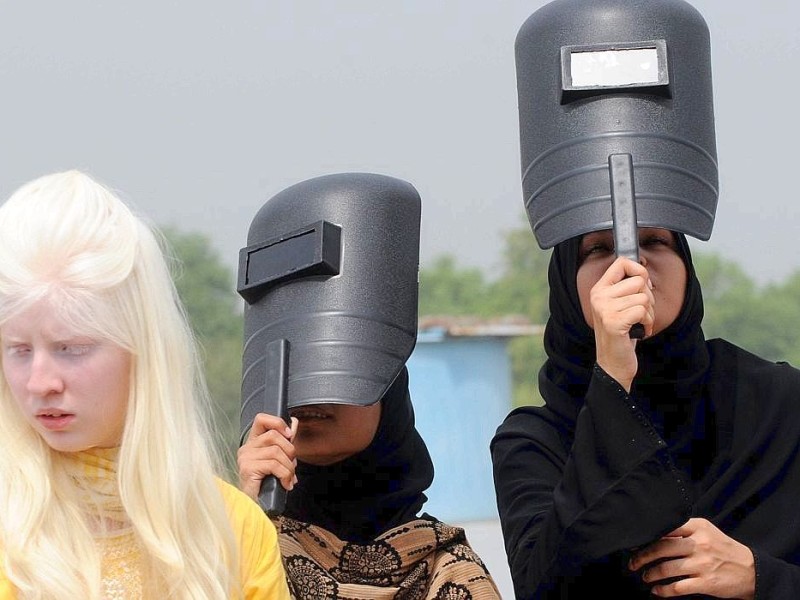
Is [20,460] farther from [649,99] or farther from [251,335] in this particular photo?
[649,99]

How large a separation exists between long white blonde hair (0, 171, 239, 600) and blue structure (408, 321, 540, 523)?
3940 mm

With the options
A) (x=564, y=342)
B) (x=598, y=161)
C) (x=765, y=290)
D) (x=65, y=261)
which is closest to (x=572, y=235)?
(x=598, y=161)

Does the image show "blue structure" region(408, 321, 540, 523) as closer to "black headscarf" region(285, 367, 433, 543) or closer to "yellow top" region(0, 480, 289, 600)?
"black headscarf" region(285, 367, 433, 543)

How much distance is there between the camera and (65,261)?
143 cm

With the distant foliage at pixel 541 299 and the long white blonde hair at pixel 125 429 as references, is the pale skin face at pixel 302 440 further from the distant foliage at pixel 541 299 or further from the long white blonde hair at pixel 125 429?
the distant foliage at pixel 541 299

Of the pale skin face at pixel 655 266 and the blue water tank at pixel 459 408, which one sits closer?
the pale skin face at pixel 655 266

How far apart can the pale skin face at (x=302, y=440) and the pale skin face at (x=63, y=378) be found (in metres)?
0.46

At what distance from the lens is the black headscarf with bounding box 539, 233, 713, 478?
6.33ft

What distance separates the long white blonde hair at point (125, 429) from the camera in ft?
4.68

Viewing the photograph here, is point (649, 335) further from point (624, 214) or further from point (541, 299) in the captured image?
point (541, 299)

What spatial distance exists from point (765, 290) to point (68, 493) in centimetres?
1390

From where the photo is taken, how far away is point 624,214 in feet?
5.80

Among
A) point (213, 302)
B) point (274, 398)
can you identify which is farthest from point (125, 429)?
point (213, 302)

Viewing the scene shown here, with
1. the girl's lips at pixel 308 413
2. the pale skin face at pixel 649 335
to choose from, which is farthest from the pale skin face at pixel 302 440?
the pale skin face at pixel 649 335
